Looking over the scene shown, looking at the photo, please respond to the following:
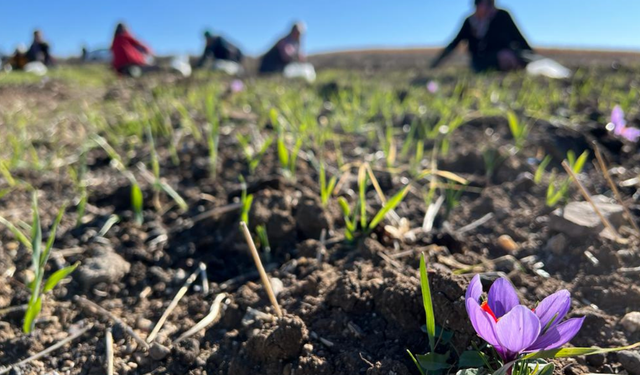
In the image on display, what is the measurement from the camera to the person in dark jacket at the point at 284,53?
10.9 metres

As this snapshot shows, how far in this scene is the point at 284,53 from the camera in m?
10.9

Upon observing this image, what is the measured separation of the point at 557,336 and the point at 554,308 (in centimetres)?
4

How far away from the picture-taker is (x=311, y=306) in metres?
1.10

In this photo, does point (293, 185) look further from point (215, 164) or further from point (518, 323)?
point (518, 323)

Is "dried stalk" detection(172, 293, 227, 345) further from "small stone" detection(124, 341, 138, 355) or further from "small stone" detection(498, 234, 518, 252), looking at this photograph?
"small stone" detection(498, 234, 518, 252)

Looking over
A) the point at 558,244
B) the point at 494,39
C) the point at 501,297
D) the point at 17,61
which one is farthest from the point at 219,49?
the point at 501,297

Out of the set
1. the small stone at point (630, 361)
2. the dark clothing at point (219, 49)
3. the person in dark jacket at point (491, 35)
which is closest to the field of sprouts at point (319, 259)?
the small stone at point (630, 361)

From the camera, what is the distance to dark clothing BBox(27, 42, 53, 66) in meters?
14.0

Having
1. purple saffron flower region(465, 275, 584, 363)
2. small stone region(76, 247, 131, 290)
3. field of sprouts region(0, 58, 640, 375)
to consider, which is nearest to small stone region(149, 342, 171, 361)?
field of sprouts region(0, 58, 640, 375)

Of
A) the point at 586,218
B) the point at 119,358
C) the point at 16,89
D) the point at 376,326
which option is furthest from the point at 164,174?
the point at 16,89

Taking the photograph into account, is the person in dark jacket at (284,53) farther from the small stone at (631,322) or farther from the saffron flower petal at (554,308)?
the saffron flower petal at (554,308)

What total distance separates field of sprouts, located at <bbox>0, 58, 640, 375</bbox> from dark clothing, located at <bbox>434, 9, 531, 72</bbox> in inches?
198

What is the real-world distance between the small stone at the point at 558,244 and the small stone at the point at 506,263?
0.12 meters

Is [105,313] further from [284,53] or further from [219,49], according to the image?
[219,49]
